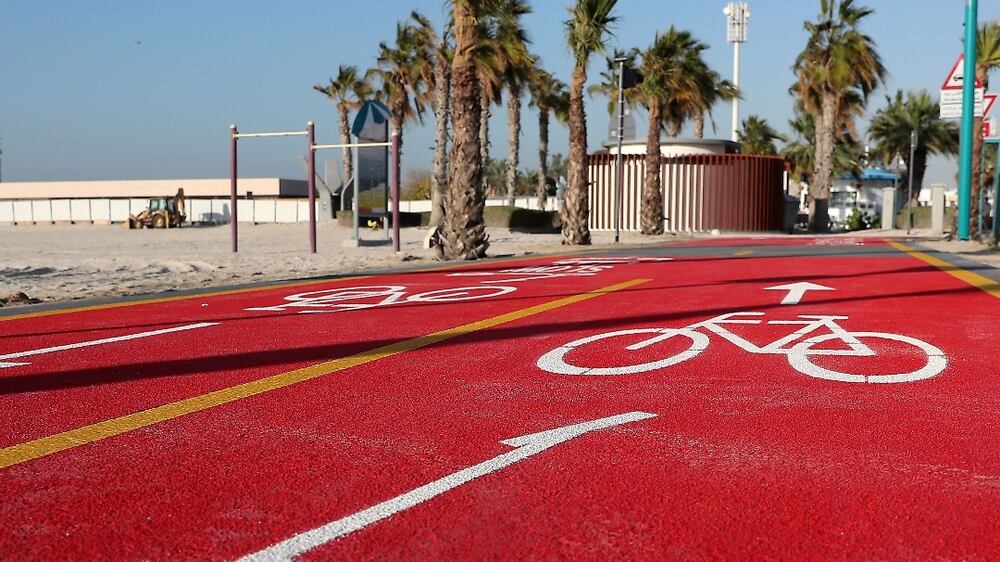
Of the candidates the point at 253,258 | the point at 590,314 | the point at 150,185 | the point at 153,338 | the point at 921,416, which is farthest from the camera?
the point at 150,185

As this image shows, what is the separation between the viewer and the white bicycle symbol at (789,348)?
552 centimetres

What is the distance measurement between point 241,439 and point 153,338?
356 cm

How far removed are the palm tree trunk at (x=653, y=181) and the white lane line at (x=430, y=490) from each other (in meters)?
34.5

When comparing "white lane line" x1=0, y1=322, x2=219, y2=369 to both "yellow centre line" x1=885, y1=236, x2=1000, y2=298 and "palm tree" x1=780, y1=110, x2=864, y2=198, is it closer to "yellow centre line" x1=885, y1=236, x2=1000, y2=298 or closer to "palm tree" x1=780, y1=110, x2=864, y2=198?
"yellow centre line" x1=885, y1=236, x2=1000, y2=298

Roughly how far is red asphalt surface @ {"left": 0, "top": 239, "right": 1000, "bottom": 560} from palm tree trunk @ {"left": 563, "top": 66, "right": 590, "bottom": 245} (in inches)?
819

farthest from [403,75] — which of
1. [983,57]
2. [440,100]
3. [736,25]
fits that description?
[736,25]

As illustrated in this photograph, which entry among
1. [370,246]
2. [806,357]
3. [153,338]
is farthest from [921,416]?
[370,246]

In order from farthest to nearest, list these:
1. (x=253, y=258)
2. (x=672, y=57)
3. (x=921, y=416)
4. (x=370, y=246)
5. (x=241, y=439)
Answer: (x=672, y=57)
(x=370, y=246)
(x=253, y=258)
(x=921, y=416)
(x=241, y=439)

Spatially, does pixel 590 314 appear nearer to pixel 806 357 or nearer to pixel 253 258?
pixel 806 357

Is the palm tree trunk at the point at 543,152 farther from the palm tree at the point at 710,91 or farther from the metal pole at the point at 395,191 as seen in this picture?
the metal pole at the point at 395,191

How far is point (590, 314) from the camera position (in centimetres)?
857

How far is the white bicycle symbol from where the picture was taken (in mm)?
5523

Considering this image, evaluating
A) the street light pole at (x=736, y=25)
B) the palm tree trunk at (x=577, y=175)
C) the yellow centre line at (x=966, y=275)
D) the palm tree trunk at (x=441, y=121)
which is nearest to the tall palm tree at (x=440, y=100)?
the palm tree trunk at (x=441, y=121)

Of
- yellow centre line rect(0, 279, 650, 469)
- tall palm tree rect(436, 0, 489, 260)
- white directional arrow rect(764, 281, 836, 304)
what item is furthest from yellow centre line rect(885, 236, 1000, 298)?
tall palm tree rect(436, 0, 489, 260)
